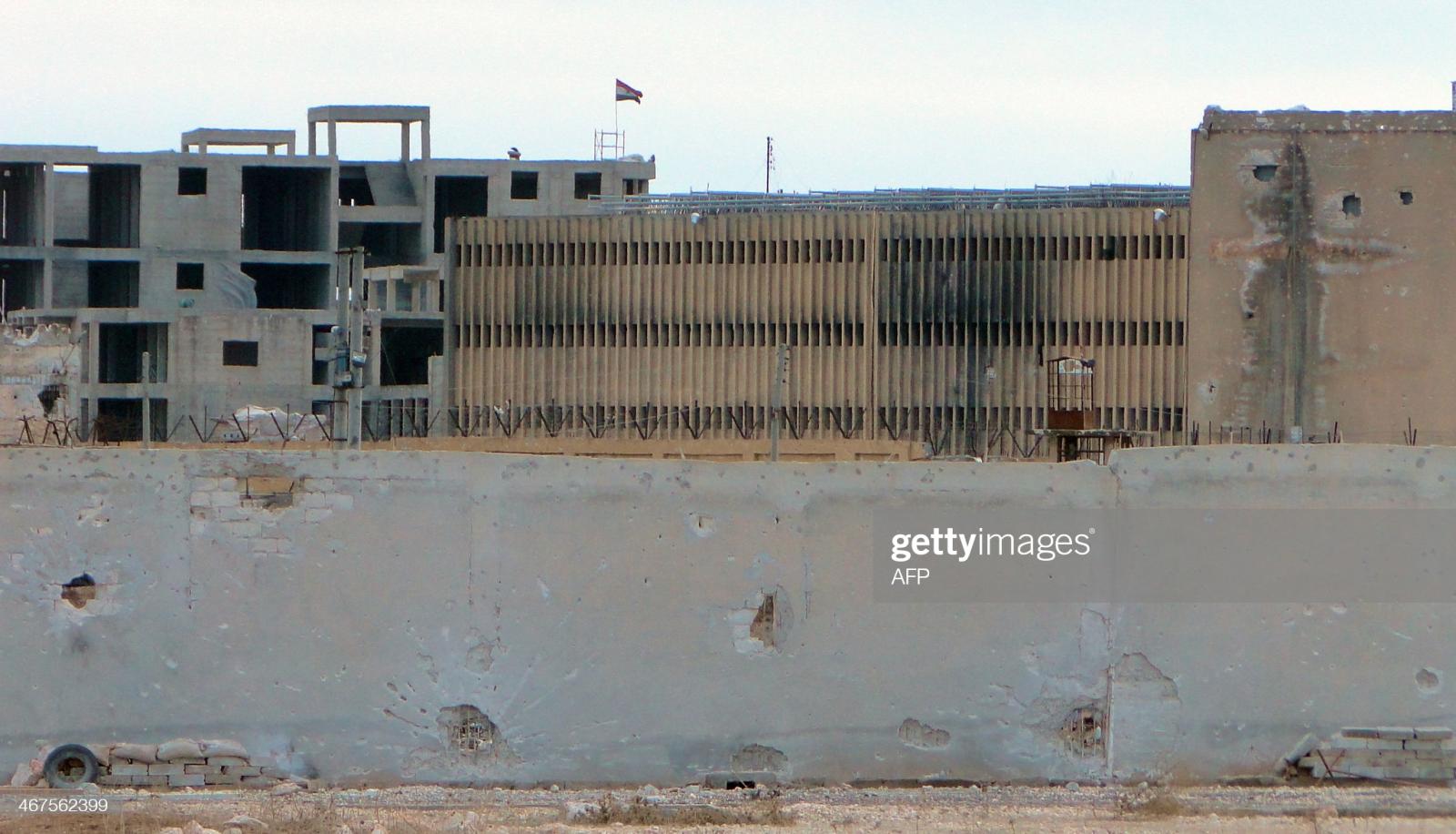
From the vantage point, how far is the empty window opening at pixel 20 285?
3147 inches

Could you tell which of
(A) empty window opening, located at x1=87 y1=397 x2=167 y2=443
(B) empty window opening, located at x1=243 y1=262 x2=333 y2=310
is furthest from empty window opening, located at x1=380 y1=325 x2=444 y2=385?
(A) empty window opening, located at x1=87 y1=397 x2=167 y2=443

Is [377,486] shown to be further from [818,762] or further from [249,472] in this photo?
[818,762]

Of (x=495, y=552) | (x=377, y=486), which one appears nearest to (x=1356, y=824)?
(x=495, y=552)

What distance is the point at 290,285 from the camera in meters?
85.8

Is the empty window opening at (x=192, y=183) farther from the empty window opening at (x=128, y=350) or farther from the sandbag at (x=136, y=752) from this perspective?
the sandbag at (x=136, y=752)

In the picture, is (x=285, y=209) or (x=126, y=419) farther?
(x=285, y=209)

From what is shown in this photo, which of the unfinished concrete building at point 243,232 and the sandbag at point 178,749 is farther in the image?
the unfinished concrete building at point 243,232

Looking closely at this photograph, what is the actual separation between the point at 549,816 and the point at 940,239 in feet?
128

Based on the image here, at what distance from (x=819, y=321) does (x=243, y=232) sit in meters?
38.6

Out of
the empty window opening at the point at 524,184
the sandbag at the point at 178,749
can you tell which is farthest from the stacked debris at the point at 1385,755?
the empty window opening at the point at 524,184

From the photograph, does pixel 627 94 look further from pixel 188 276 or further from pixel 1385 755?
pixel 1385 755

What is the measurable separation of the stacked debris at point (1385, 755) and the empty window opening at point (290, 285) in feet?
227

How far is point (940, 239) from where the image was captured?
5397cm

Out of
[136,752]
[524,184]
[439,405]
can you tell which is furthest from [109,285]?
[136,752]
